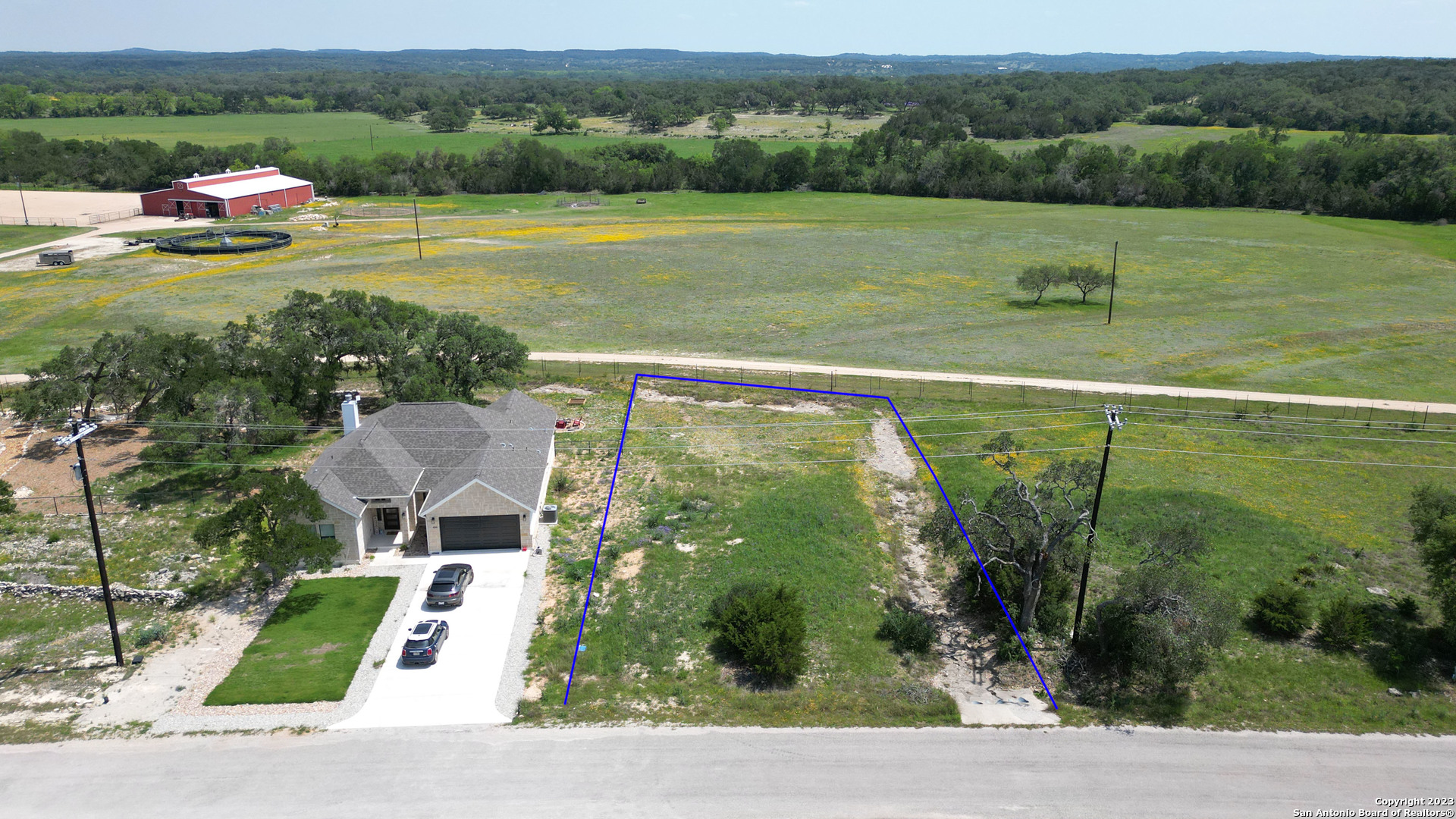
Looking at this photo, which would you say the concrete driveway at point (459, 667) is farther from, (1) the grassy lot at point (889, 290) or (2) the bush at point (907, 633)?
(1) the grassy lot at point (889, 290)

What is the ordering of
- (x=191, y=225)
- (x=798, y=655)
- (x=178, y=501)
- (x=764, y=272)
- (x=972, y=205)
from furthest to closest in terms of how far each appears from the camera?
(x=972, y=205), (x=191, y=225), (x=764, y=272), (x=178, y=501), (x=798, y=655)

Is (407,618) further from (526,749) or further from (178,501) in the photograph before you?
(178,501)

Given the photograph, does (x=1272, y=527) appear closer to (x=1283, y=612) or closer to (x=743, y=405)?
(x=1283, y=612)

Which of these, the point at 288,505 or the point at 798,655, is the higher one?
the point at 288,505

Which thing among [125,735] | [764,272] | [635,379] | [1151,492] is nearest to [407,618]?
[125,735]

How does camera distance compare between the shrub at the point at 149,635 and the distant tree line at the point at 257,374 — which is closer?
the shrub at the point at 149,635

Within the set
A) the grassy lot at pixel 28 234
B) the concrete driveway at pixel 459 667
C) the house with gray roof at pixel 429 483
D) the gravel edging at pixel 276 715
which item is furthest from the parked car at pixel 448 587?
the grassy lot at pixel 28 234

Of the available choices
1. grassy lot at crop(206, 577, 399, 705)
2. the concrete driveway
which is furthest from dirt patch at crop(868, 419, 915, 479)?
grassy lot at crop(206, 577, 399, 705)

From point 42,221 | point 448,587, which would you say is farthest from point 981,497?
point 42,221
